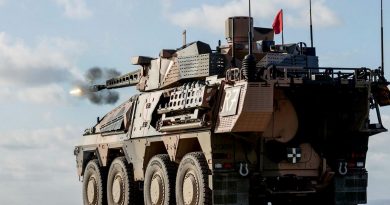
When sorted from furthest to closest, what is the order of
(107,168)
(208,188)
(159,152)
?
(107,168)
(159,152)
(208,188)

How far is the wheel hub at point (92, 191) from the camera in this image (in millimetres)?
35781

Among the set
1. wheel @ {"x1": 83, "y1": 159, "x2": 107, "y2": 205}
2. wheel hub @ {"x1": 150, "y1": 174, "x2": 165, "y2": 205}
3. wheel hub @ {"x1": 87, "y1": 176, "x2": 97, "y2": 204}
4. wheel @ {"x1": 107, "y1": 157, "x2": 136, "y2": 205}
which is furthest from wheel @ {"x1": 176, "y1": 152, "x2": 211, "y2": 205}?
wheel hub @ {"x1": 87, "y1": 176, "x2": 97, "y2": 204}

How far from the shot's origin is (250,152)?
2777 cm

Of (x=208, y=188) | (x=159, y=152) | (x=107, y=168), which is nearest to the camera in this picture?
(x=208, y=188)

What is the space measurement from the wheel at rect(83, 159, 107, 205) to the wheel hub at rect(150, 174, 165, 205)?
4604 millimetres

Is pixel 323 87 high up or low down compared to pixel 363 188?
up

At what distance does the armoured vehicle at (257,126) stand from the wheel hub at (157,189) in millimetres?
27

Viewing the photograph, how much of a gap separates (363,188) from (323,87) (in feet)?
9.97

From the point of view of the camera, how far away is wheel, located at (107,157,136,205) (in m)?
32.8

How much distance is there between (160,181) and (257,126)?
4.61 metres

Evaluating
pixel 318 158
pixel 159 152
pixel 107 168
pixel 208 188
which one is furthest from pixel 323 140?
pixel 107 168

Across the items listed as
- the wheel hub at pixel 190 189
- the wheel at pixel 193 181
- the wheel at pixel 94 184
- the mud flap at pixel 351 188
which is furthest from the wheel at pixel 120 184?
the mud flap at pixel 351 188

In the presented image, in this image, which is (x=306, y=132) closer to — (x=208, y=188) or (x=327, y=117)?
(x=327, y=117)

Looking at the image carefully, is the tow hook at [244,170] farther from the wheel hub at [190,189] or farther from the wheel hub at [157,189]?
the wheel hub at [157,189]
